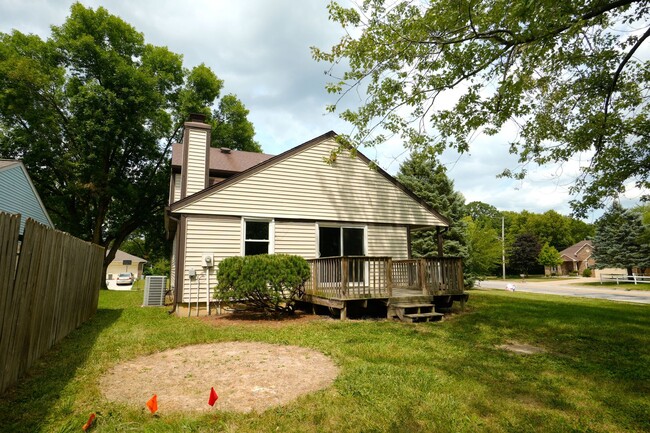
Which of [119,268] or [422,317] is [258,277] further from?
[119,268]

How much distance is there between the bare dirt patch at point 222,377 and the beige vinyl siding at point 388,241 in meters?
6.58

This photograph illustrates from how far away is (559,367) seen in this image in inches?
199

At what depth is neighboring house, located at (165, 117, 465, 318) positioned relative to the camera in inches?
389

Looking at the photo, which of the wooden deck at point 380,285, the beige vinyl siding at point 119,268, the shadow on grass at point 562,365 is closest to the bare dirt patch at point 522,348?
the shadow on grass at point 562,365

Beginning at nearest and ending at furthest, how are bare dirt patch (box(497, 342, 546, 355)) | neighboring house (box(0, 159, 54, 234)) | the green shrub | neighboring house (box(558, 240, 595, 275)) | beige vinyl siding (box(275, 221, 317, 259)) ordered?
bare dirt patch (box(497, 342, 546, 355)) < the green shrub < beige vinyl siding (box(275, 221, 317, 259)) < neighboring house (box(0, 159, 54, 234)) < neighboring house (box(558, 240, 595, 275))

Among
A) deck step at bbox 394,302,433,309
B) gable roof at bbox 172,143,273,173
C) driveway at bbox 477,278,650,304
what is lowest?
driveway at bbox 477,278,650,304

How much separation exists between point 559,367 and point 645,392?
1023 millimetres

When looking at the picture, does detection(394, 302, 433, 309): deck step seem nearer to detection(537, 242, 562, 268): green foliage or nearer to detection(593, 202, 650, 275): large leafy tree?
detection(593, 202, 650, 275): large leafy tree

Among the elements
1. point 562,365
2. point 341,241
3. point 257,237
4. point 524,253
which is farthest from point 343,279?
point 524,253

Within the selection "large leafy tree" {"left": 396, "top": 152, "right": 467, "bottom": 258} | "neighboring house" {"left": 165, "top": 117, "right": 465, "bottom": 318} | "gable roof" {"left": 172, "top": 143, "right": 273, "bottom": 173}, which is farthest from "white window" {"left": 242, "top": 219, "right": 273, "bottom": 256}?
"large leafy tree" {"left": 396, "top": 152, "right": 467, "bottom": 258}

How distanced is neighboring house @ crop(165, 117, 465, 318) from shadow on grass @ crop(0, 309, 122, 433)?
4.24m

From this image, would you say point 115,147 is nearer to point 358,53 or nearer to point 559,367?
point 358,53

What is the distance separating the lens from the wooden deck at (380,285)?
8727 millimetres

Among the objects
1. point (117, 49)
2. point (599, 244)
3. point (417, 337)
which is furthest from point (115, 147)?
point (599, 244)
